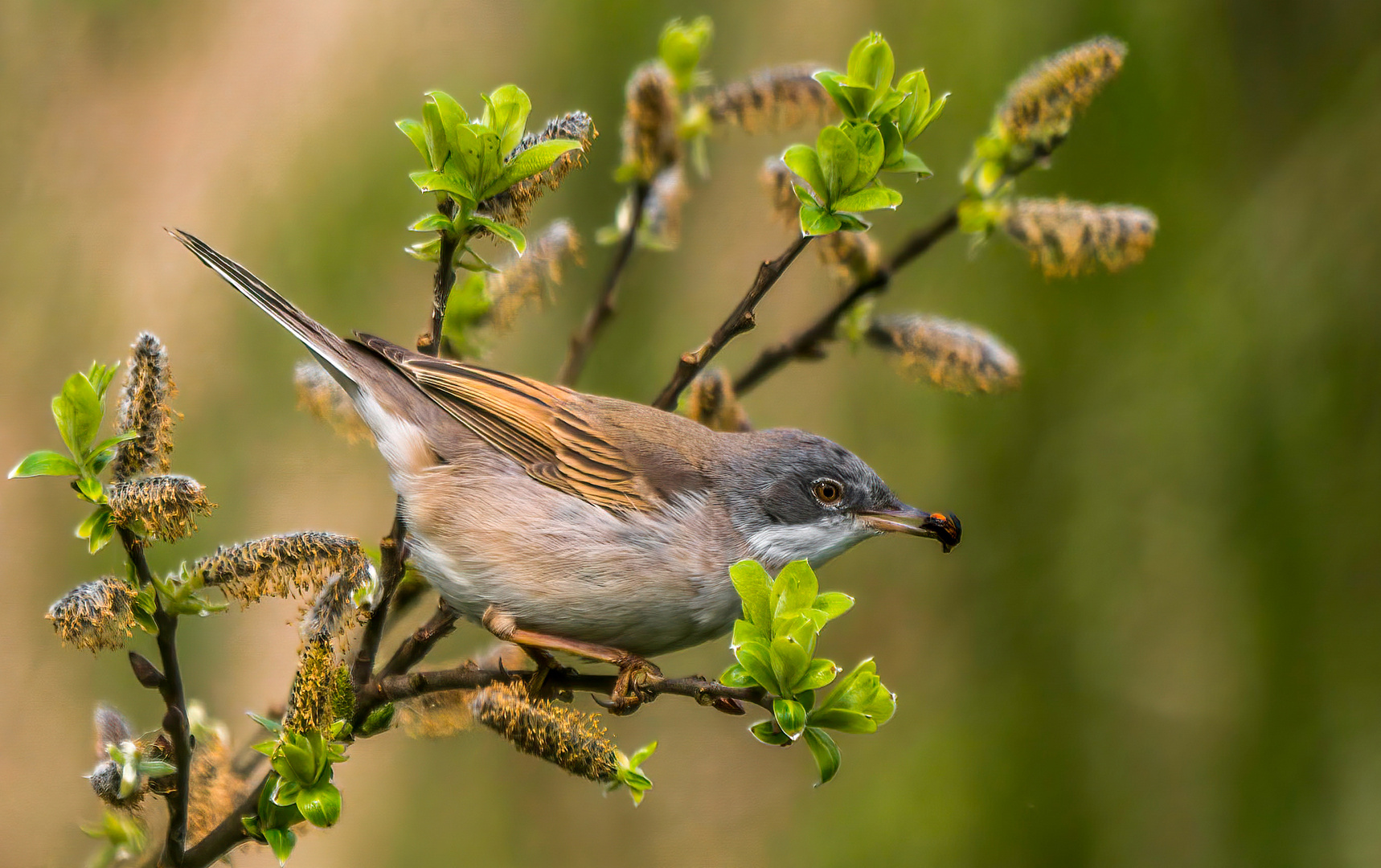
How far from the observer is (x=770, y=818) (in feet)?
14.2

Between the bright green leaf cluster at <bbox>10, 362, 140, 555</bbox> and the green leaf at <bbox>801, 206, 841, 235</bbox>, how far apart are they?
3.36 ft

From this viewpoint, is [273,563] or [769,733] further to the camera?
[769,733]

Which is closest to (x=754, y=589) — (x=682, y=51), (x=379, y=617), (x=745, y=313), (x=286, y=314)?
(x=745, y=313)

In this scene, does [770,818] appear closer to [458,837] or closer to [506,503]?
[458,837]

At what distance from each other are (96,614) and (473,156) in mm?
818

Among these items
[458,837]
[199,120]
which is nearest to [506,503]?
[458,837]

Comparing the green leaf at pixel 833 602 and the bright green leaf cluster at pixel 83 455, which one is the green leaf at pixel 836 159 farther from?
the bright green leaf cluster at pixel 83 455

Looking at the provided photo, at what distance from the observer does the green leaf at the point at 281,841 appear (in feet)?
4.77

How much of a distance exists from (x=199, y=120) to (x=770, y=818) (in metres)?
3.89

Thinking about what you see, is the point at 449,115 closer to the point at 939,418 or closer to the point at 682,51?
the point at 682,51

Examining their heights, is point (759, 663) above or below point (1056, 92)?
below

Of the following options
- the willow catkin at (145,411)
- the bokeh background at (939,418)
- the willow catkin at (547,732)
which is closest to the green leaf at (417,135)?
the willow catkin at (145,411)

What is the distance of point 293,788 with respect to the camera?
145 cm

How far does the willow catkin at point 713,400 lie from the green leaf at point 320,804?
1091 millimetres
